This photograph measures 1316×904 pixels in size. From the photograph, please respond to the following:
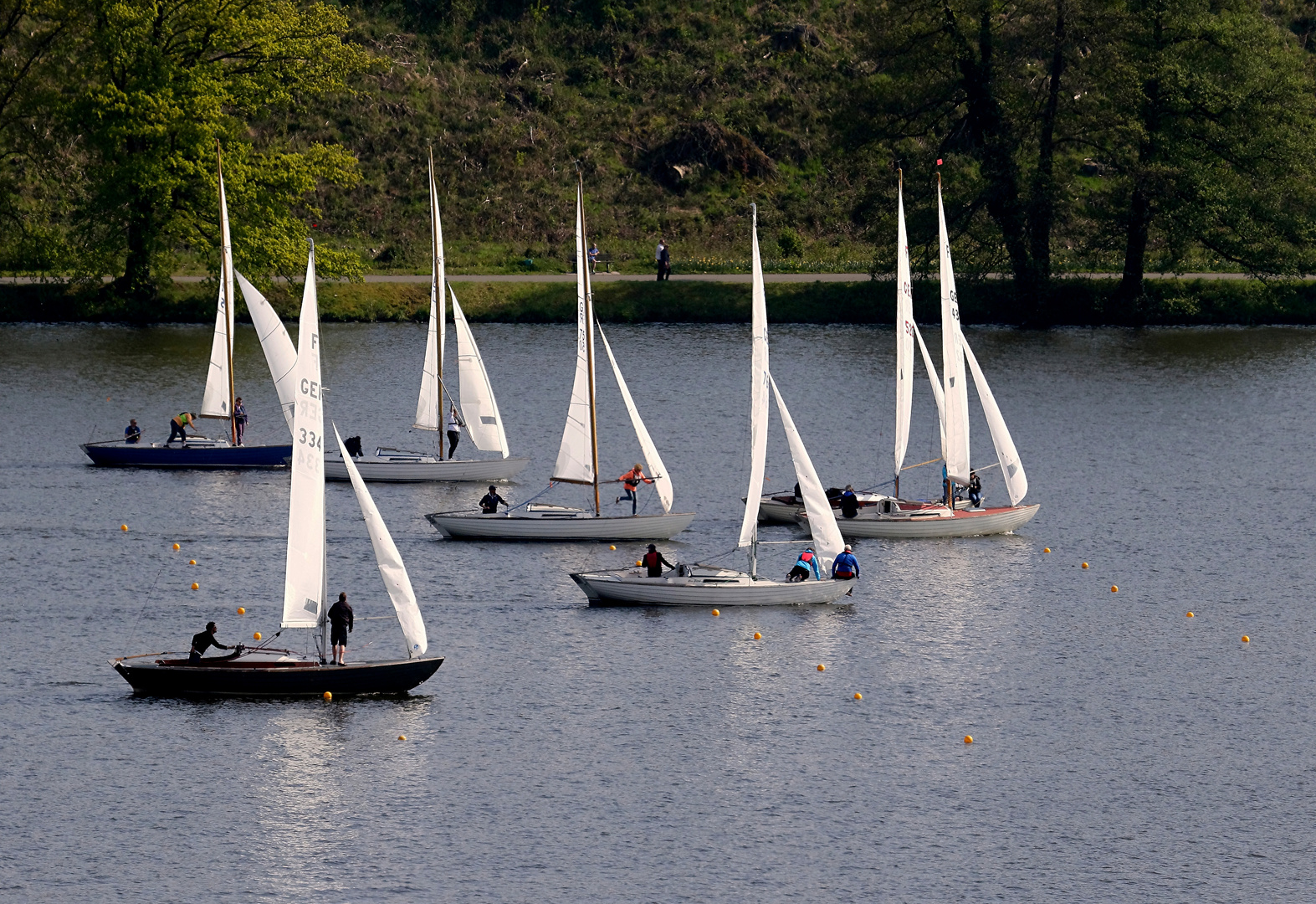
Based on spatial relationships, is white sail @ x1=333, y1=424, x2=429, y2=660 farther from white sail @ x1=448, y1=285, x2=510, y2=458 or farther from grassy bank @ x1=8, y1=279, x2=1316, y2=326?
grassy bank @ x1=8, y1=279, x2=1316, y2=326

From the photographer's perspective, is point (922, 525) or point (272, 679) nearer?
point (272, 679)

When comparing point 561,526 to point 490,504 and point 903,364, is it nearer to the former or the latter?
point 490,504

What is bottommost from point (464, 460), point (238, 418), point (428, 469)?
point (428, 469)

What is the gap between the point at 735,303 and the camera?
114625mm

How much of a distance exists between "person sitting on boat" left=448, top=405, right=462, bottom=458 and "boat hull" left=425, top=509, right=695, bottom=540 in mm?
Result: 12469

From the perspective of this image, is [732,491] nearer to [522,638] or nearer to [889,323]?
[522,638]

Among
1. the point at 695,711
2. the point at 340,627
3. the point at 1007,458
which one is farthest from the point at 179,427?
the point at 695,711

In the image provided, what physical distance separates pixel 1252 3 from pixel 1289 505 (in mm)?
53651

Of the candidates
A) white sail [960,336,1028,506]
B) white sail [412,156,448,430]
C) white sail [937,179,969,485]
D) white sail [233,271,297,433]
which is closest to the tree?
white sail [412,156,448,430]

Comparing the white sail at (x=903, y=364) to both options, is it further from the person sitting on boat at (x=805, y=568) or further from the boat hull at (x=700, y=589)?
the boat hull at (x=700, y=589)

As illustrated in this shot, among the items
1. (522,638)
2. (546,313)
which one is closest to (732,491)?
(522,638)

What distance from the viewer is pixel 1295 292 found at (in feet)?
381

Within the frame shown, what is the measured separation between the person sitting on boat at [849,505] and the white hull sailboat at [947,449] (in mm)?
204

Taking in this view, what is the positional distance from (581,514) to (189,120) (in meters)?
50.4
